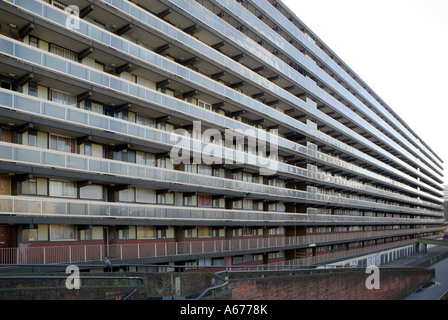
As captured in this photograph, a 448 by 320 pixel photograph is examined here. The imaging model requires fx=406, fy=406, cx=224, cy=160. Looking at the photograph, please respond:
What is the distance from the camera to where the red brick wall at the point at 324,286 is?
17344mm

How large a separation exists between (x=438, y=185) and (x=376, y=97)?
71232mm

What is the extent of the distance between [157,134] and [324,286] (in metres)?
13.4

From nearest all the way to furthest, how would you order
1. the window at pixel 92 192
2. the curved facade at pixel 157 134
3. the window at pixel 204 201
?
1. the curved facade at pixel 157 134
2. the window at pixel 92 192
3. the window at pixel 204 201

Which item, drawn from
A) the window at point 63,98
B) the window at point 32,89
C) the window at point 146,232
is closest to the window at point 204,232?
the window at point 146,232

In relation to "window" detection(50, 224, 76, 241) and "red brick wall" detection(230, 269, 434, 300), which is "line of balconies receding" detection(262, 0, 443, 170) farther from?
"window" detection(50, 224, 76, 241)

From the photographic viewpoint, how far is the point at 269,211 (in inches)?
1564

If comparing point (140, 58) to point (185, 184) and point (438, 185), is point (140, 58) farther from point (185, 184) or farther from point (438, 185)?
point (438, 185)

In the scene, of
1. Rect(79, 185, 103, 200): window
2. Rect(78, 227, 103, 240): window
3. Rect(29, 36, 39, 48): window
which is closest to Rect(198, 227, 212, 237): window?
Rect(78, 227, 103, 240): window

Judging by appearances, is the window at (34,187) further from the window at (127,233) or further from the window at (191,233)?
the window at (191,233)

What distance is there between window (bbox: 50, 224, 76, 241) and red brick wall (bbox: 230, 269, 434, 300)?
10.0 m

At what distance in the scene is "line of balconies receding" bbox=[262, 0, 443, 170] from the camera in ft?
140

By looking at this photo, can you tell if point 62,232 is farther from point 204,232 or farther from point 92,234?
point 204,232

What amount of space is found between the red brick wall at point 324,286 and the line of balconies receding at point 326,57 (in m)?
26.6

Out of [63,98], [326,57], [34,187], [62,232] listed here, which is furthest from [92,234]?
[326,57]
